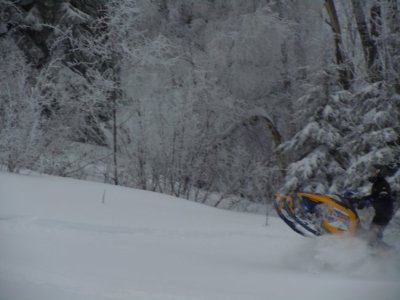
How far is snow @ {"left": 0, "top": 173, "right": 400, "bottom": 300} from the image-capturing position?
514cm

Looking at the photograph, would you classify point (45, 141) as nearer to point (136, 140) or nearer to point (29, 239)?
point (136, 140)

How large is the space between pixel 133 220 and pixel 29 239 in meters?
2.73

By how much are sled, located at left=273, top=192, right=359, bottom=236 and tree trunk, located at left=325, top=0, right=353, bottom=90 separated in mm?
10287

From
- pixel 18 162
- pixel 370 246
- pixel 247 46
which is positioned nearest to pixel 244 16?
pixel 247 46

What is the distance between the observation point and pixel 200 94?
1659 centimetres

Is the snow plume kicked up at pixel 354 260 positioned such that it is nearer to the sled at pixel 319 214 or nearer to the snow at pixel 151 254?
the snow at pixel 151 254

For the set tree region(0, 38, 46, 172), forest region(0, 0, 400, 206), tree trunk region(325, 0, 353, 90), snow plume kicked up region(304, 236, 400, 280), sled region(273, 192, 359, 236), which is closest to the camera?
snow plume kicked up region(304, 236, 400, 280)

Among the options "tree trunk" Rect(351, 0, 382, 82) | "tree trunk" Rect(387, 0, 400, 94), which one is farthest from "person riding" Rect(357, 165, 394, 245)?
"tree trunk" Rect(351, 0, 382, 82)

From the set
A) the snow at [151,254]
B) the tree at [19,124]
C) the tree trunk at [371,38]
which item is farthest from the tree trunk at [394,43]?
the tree at [19,124]

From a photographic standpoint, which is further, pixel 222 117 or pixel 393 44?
pixel 222 117

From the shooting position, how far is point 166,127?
1588cm

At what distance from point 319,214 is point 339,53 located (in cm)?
1271

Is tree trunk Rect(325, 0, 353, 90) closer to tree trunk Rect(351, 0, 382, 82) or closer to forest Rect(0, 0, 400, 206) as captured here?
forest Rect(0, 0, 400, 206)

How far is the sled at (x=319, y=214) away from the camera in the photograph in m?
7.18
